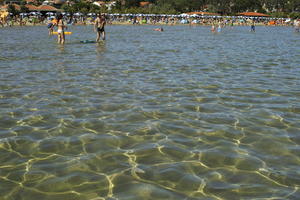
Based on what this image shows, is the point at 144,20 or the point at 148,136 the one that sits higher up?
the point at 144,20

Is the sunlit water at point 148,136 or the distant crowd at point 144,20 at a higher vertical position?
the distant crowd at point 144,20

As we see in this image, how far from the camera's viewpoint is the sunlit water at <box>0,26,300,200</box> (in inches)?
166

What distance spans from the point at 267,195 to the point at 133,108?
13.2ft

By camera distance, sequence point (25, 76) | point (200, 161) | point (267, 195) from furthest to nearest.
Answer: point (25, 76) → point (200, 161) → point (267, 195)

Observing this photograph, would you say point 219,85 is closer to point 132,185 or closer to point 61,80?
point 61,80

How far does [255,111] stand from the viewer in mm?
7348

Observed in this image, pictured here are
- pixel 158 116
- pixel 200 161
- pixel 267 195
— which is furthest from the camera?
pixel 158 116

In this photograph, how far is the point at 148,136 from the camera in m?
5.89

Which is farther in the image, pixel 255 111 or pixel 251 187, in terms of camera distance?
pixel 255 111

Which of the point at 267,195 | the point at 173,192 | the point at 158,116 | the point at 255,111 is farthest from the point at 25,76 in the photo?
the point at 267,195

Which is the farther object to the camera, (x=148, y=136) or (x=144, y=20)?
(x=144, y=20)

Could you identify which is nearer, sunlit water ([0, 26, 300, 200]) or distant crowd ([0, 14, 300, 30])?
sunlit water ([0, 26, 300, 200])

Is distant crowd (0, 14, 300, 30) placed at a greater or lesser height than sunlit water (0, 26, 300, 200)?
greater

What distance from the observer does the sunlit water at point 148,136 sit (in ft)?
13.8
